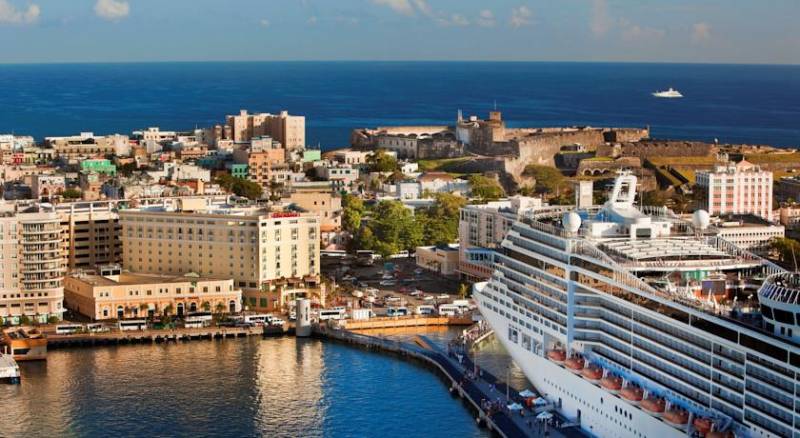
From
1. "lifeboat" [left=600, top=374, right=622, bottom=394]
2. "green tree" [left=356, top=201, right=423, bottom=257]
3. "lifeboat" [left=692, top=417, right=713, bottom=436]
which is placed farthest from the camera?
"green tree" [left=356, top=201, right=423, bottom=257]

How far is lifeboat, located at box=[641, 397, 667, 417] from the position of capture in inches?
953

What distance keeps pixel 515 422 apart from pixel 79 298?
16.5 meters

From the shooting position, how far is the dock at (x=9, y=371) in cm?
3338

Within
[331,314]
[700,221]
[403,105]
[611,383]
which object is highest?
[403,105]

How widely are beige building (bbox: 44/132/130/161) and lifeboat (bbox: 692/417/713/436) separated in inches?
2029

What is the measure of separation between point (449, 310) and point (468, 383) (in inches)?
313

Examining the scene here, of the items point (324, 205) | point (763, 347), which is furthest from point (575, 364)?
point (324, 205)


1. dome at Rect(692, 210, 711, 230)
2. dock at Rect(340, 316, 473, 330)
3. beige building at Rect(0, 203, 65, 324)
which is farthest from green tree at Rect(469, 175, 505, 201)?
dome at Rect(692, 210, 711, 230)

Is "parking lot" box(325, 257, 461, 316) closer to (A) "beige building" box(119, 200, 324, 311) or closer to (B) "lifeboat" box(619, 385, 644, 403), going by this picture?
(A) "beige building" box(119, 200, 324, 311)

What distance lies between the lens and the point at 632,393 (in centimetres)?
2506

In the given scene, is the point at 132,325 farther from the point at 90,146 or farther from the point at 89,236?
the point at 90,146

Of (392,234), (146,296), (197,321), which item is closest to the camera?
(197,321)

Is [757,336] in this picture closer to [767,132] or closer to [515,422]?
[515,422]

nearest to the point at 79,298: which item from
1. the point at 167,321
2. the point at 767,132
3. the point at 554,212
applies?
the point at 167,321
